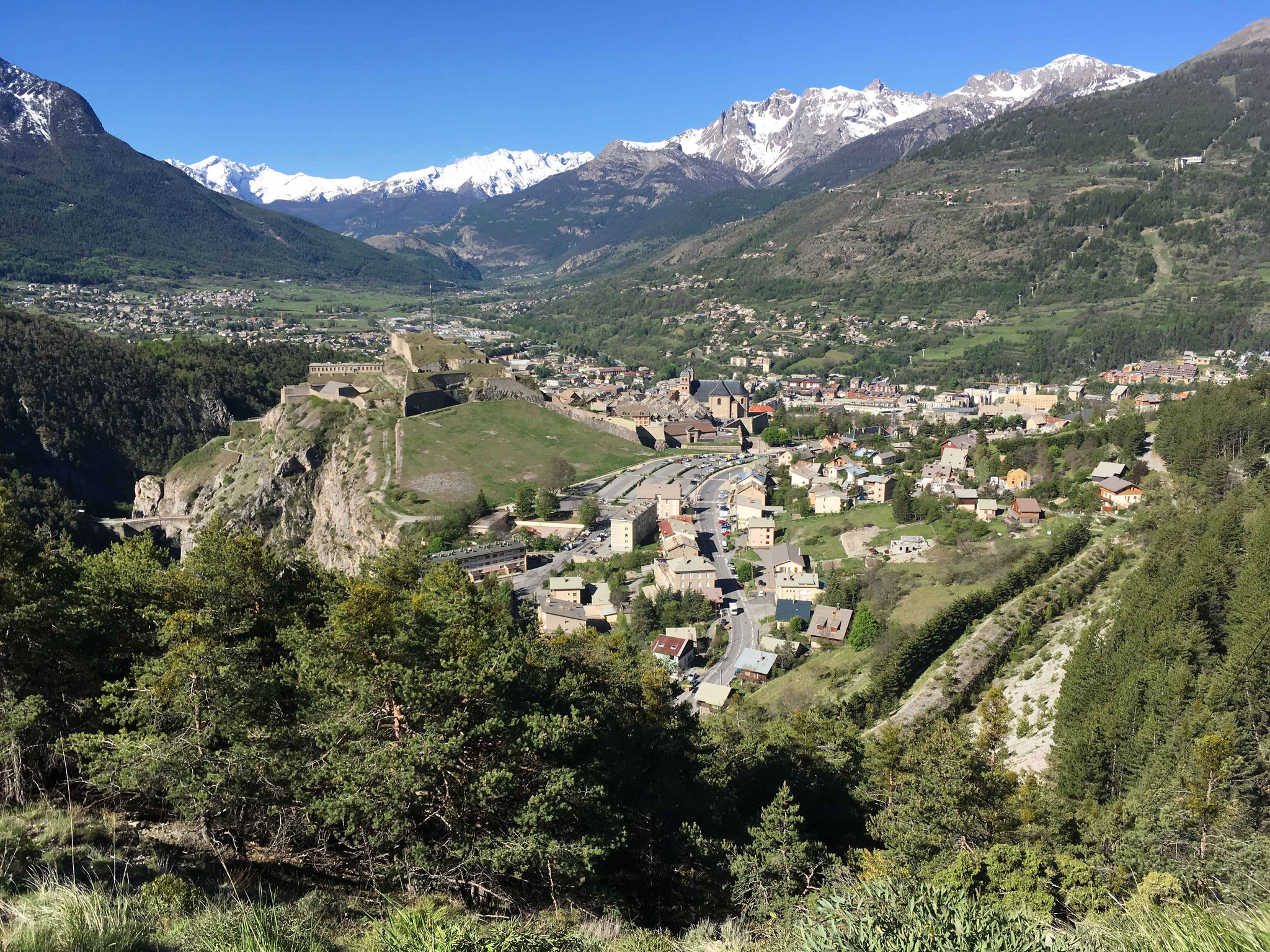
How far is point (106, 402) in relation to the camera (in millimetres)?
61281

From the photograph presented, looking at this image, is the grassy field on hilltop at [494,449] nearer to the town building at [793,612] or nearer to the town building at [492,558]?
the town building at [492,558]

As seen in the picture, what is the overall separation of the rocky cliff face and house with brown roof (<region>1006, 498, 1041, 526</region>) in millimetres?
29362

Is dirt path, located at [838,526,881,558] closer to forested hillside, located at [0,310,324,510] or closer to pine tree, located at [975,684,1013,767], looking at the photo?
pine tree, located at [975,684,1013,767]

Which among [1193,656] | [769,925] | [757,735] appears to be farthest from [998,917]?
[1193,656]

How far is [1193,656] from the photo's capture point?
→ 58.4 feet

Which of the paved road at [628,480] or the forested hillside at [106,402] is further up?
the forested hillside at [106,402]

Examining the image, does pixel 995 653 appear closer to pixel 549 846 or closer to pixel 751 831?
pixel 751 831

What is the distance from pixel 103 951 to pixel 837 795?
12083 mm

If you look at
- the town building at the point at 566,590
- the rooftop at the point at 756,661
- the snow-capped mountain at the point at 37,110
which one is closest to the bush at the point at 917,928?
the rooftop at the point at 756,661

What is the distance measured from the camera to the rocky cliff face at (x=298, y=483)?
42.2 meters

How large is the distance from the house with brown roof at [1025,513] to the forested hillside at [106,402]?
187ft

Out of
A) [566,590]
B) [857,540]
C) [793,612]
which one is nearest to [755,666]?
[793,612]

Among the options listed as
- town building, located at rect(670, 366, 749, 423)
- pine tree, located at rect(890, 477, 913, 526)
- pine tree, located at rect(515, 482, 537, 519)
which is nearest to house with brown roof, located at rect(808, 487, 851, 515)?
pine tree, located at rect(890, 477, 913, 526)

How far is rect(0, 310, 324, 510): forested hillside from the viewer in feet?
181
